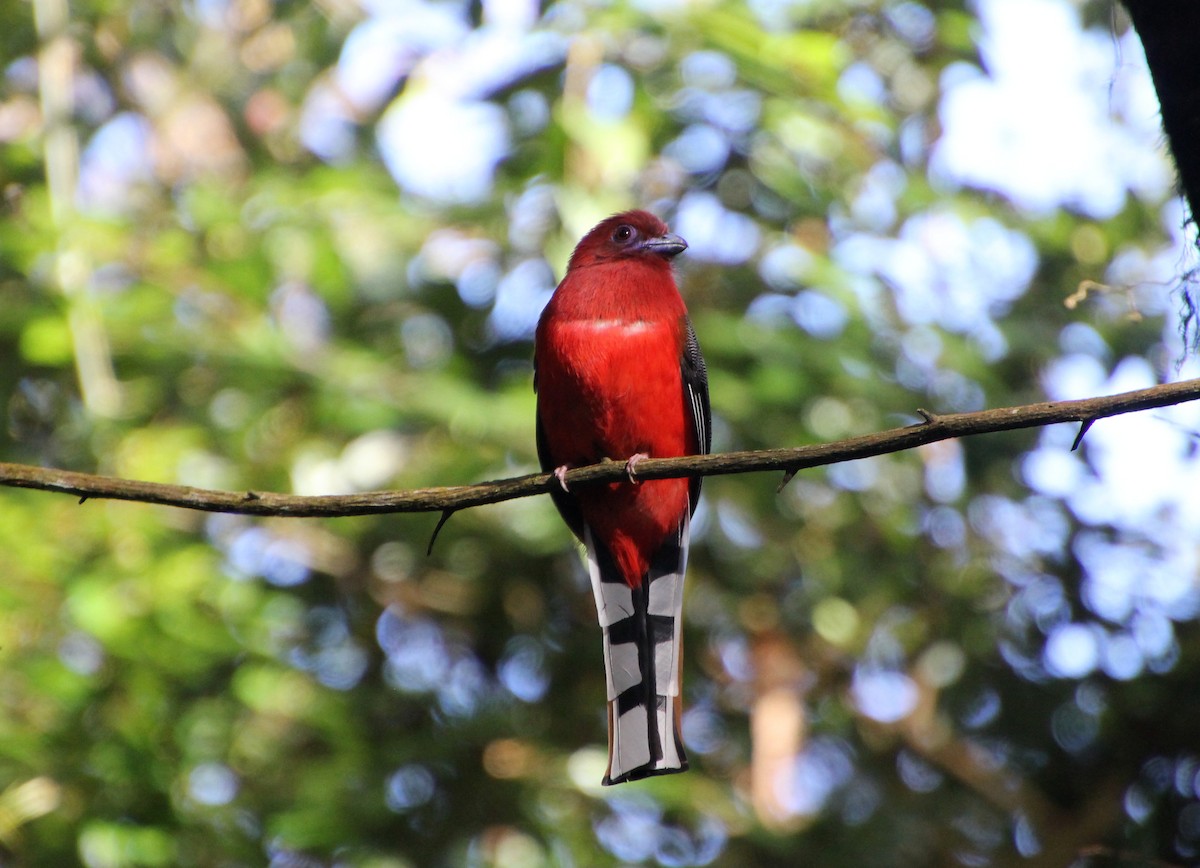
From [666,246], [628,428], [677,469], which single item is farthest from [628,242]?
[677,469]

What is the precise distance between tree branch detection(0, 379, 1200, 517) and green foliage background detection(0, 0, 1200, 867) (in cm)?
141

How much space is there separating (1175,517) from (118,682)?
13.9ft

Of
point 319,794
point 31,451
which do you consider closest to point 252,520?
point 31,451

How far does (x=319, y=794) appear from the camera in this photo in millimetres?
4145

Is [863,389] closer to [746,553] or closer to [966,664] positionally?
[746,553]

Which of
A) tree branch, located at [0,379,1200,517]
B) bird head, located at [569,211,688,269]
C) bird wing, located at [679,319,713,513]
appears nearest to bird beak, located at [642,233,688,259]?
bird head, located at [569,211,688,269]

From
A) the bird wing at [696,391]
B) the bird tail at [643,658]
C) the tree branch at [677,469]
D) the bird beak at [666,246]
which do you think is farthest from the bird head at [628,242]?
the tree branch at [677,469]

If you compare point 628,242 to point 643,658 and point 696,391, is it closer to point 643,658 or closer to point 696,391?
point 696,391

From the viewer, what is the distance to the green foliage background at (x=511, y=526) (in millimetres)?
3953

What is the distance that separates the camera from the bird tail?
311 cm

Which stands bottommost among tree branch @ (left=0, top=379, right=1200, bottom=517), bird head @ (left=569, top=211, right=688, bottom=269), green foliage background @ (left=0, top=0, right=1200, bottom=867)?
green foliage background @ (left=0, top=0, right=1200, bottom=867)

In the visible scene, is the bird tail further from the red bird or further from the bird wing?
the bird wing

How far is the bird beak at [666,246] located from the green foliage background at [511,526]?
222mm

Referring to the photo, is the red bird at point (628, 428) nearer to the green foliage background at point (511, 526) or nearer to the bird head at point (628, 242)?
the bird head at point (628, 242)
